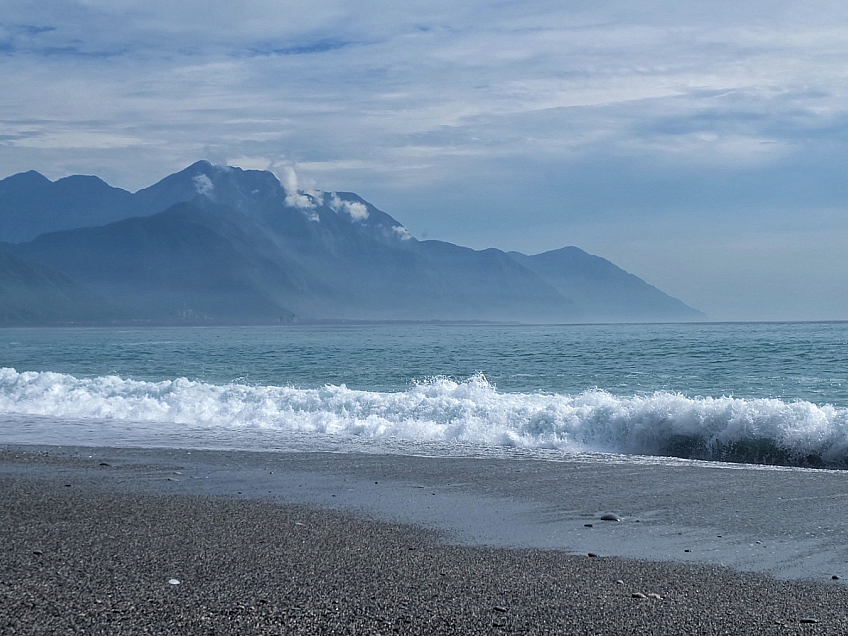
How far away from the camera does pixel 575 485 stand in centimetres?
1093

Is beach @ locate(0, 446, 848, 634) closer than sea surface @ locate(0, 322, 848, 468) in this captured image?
Yes

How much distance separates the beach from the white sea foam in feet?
10.8

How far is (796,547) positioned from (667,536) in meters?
1.08

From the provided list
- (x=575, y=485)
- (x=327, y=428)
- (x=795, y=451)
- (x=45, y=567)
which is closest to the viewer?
(x=45, y=567)

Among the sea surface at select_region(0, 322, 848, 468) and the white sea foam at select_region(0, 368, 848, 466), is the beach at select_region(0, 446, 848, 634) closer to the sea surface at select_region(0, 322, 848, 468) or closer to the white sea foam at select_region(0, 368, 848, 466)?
the white sea foam at select_region(0, 368, 848, 466)

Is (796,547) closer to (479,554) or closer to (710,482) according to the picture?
(479,554)

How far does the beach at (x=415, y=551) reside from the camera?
550 cm

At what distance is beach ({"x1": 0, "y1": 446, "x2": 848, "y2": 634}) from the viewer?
18.0ft

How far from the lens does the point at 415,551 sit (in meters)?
7.34

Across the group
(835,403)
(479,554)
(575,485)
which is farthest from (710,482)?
(835,403)

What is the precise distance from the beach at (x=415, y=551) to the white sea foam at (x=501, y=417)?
10.8 feet

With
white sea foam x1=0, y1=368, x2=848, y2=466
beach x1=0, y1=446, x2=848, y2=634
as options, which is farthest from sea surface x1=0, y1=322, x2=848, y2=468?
beach x1=0, y1=446, x2=848, y2=634

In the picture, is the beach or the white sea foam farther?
the white sea foam

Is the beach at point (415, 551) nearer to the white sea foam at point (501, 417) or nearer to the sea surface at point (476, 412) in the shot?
the white sea foam at point (501, 417)
